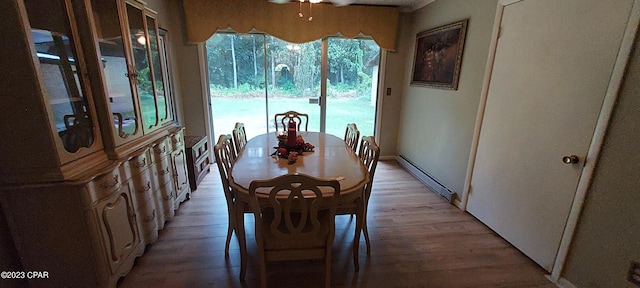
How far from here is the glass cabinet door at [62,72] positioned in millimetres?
1270

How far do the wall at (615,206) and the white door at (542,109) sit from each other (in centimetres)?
10

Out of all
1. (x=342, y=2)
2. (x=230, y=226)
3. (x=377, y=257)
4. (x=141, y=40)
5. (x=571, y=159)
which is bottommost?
(x=377, y=257)

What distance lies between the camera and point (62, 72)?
4.66ft

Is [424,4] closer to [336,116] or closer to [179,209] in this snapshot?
[336,116]

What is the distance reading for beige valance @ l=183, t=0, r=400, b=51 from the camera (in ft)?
10.2

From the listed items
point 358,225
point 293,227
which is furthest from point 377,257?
point 293,227

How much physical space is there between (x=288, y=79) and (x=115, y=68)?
2235mm

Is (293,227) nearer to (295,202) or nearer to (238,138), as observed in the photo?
(295,202)

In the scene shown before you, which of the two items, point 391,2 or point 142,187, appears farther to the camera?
point 391,2

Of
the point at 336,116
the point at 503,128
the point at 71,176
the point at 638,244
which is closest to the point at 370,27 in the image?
the point at 336,116

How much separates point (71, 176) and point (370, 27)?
11.1ft

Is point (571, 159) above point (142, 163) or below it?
above

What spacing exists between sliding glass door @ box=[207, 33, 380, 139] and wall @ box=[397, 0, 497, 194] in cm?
61

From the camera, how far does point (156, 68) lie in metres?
2.38
